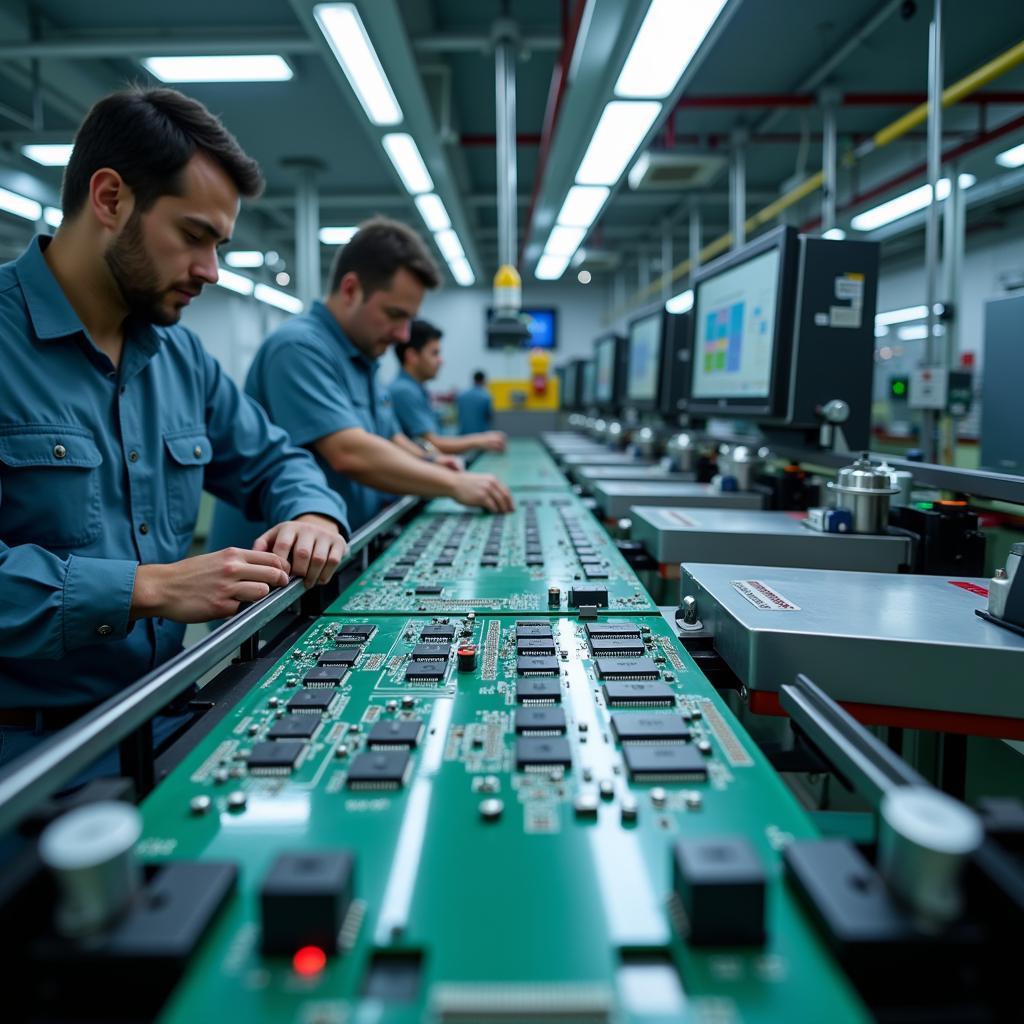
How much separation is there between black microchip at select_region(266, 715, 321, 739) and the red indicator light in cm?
29

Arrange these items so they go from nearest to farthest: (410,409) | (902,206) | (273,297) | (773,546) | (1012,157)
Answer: (773,546) < (410,409) < (1012,157) < (902,206) < (273,297)

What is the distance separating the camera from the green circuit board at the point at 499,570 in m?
1.22

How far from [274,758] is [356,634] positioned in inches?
15.1

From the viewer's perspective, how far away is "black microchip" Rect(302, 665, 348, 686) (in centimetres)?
89

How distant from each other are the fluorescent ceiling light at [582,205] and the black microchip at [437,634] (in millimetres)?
4041

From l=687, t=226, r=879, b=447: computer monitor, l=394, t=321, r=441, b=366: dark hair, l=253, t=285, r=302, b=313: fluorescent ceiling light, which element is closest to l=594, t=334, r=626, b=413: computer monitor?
l=394, t=321, r=441, b=366: dark hair

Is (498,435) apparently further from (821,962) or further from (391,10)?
(821,962)

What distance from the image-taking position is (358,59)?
3.39m

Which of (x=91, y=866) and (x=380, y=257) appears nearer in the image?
(x=91, y=866)

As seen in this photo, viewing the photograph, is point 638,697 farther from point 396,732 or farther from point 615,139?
point 615,139

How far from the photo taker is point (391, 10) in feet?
9.82

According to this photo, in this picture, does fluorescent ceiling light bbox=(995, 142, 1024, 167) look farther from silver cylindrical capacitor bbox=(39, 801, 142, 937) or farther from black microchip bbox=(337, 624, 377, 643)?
silver cylindrical capacitor bbox=(39, 801, 142, 937)

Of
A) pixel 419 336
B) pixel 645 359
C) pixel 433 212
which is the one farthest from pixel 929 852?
pixel 433 212

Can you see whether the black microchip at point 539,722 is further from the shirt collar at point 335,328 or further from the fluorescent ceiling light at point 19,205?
the fluorescent ceiling light at point 19,205
